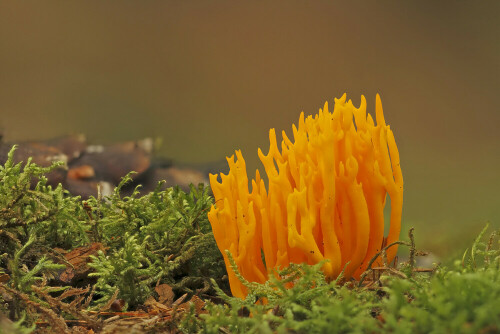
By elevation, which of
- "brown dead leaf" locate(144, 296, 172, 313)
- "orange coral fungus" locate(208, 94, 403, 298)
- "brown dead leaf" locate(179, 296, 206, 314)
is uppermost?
"orange coral fungus" locate(208, 94, 403, 298)

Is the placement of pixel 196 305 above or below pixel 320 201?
below

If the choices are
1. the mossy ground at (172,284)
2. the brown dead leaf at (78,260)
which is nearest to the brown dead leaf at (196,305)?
the mossy ground at (172,284)

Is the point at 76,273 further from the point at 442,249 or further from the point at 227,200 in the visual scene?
the point at 442,249

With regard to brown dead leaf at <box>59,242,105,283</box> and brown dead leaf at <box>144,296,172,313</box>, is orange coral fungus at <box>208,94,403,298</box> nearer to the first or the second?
brown dead leaf at <box>144,296,172,313</box>

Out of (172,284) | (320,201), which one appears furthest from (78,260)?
(320,201)

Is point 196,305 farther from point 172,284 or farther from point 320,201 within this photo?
point 320,201

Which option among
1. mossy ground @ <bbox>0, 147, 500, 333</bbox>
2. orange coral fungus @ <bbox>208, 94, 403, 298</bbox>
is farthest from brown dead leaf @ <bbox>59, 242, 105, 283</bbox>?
orange coral fungus @ <bbox>208, 94, 403, 298</bbox>

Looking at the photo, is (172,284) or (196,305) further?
(172,284)
